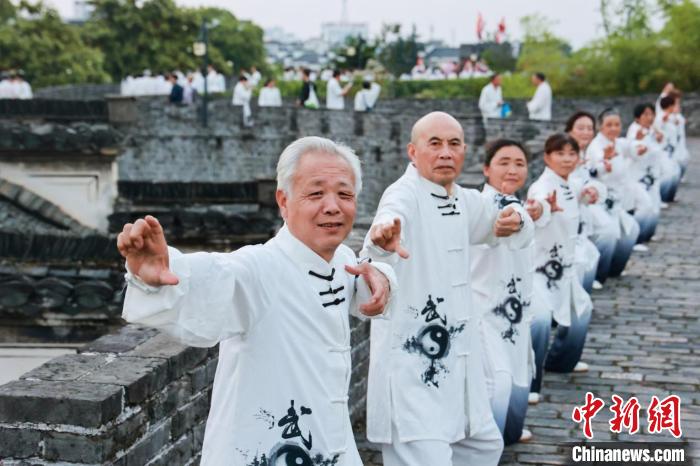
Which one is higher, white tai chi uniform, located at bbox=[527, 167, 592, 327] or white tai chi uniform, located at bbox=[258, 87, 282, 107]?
white tai chi uniform, located at bbox=[258, 87, 282, 107]

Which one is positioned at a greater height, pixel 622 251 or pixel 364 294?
pixel 364 294

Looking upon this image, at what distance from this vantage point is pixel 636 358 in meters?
9.02

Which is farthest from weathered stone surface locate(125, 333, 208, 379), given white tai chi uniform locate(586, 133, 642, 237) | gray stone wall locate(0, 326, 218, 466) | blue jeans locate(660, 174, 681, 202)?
blue jeans locate(660, 174, 681, 202)

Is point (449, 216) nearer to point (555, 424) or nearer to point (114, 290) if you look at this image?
point (555, 424)

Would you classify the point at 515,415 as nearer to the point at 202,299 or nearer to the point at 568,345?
the point at 568,345

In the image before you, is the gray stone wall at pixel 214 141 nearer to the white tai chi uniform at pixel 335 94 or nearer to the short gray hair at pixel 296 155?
the white tai chi uniform at pixel 335 94

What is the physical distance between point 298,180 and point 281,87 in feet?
136

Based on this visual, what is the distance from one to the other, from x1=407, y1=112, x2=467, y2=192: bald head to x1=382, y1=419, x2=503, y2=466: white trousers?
1.29 m

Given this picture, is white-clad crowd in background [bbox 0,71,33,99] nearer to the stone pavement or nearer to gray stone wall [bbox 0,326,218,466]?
the stone pavement

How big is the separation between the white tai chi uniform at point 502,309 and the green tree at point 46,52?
48.3 metres

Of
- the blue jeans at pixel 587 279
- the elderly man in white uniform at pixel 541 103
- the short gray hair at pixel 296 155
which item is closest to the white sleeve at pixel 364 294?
the short gray hair at pixel 296 155

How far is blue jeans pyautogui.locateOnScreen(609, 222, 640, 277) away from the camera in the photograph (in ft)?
39.7

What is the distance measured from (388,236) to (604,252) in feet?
24.6

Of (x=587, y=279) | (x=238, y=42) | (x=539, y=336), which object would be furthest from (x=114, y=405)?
(x=238, y=42)
